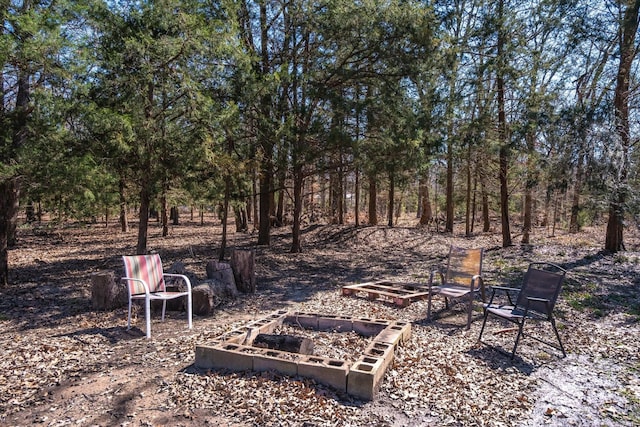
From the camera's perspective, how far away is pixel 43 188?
7078mm

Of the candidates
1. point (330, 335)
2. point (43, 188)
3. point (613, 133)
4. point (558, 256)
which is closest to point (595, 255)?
point (558, 256)

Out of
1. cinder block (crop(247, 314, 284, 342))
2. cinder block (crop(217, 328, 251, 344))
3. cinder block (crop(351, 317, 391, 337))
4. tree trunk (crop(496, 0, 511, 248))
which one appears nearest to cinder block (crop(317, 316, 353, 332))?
cinder block (crop(351, 317, 391, 337))

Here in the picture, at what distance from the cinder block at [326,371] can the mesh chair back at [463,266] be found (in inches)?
118

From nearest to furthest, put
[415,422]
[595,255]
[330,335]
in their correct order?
1. [415,422]
2. [330,335]
3. [595,255]

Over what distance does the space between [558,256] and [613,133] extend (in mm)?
4021

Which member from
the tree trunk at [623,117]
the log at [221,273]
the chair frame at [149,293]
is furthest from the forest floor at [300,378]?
the tree trunk at [623,117]

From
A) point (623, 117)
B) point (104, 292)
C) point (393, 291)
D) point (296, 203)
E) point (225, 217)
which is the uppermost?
point (623, 117)

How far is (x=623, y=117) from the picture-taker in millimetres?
8859

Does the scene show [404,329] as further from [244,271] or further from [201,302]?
[244,271]

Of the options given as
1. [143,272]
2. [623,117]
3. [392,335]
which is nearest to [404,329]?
[392,335]

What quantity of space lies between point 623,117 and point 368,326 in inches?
322

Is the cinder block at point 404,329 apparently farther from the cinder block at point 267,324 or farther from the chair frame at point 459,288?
the cinder block at point 267,324

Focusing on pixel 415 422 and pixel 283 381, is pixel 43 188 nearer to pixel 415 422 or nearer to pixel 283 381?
pixel 283 381

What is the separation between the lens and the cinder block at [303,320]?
492cm
